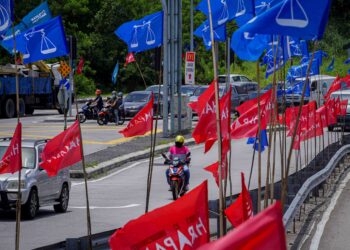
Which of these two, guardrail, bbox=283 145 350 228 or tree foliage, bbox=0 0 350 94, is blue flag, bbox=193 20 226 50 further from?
tree foliage, bbox=0 0 350 94

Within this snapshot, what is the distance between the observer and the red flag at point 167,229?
18.3 feet

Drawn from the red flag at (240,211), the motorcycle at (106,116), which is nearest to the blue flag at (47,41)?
the red flag at (240,211)

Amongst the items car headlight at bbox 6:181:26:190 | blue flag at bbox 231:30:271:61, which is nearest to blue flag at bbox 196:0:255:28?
blue flag at bbox 231:30:271:61

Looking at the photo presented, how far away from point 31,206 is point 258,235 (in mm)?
14190

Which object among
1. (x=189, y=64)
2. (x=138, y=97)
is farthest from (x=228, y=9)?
(x=138, y=97)

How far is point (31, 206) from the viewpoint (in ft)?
59.2

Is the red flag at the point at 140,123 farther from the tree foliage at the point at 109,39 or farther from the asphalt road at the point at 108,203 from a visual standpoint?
the tree foliage at the point at 109,39

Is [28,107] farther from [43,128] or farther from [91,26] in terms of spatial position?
[91,26]

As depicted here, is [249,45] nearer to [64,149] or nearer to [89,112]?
[64,149]

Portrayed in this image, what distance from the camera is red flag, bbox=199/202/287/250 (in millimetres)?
4117

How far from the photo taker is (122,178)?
25734mm

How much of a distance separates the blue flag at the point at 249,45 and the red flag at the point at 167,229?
6873mm

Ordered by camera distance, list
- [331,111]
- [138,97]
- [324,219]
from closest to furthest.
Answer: [324,219] → [331,111] → [138,97]

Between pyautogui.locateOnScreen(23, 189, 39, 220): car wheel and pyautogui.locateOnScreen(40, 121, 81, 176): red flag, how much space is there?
5.76 metres
